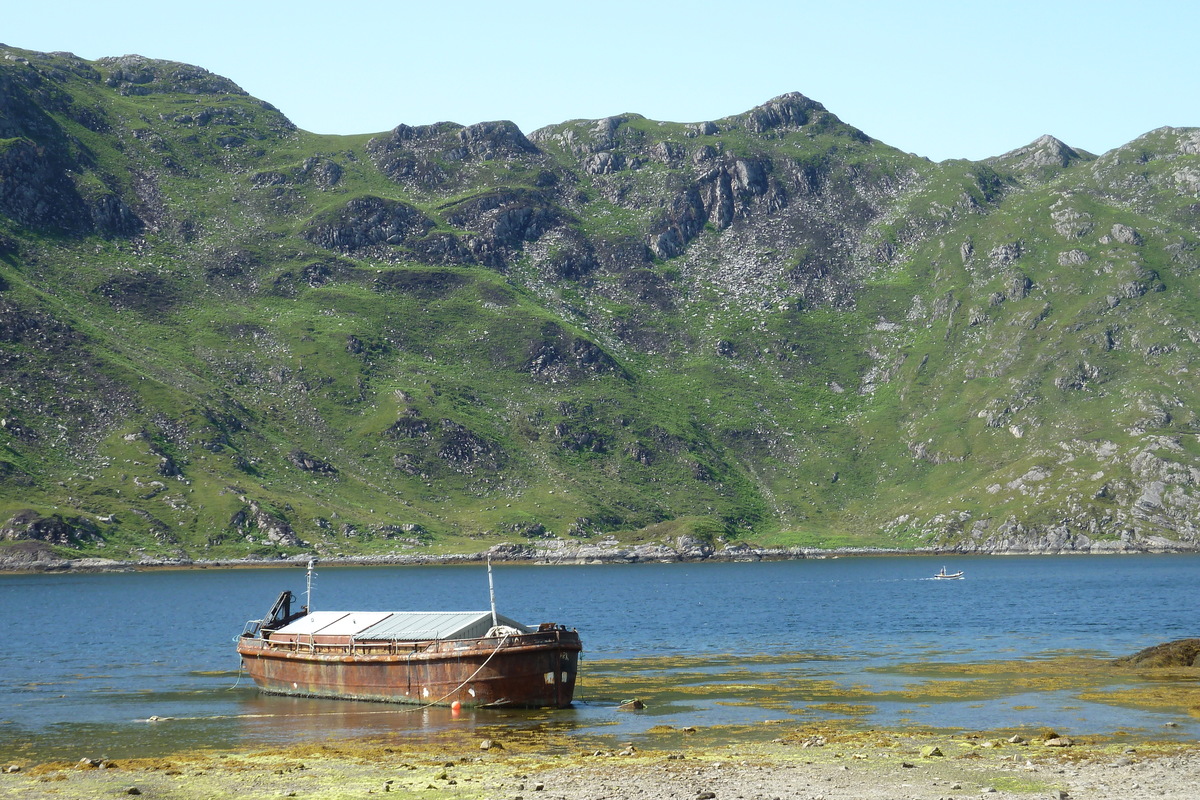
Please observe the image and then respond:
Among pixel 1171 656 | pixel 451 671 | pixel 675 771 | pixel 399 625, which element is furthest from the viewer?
pixel 1171 656

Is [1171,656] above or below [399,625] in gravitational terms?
below

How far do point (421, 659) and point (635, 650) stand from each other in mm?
34454

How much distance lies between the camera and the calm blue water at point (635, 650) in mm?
59656

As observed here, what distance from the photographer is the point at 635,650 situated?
9944 centimetres

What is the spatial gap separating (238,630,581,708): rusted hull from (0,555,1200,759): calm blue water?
1.36m

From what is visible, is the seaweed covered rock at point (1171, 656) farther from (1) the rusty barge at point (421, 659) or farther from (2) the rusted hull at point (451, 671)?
(1) the rusty barge at point (421, 659)

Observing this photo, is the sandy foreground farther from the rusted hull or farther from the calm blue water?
Answer: the rusted hull

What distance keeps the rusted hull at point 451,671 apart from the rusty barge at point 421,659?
0.18ft

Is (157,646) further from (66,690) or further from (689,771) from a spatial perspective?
(689,771)

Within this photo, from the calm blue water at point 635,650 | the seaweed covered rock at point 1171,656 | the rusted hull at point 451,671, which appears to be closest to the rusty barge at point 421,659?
the rusted hull at point 451,671

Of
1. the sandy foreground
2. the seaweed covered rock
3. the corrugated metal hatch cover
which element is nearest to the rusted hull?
the corrugated metal hatch cover

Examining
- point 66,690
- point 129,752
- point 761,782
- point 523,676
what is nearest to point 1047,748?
point 761,782

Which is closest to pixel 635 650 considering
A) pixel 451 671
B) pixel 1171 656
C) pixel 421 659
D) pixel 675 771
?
pixel 421 659

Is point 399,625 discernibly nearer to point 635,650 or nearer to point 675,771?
point 635,650
